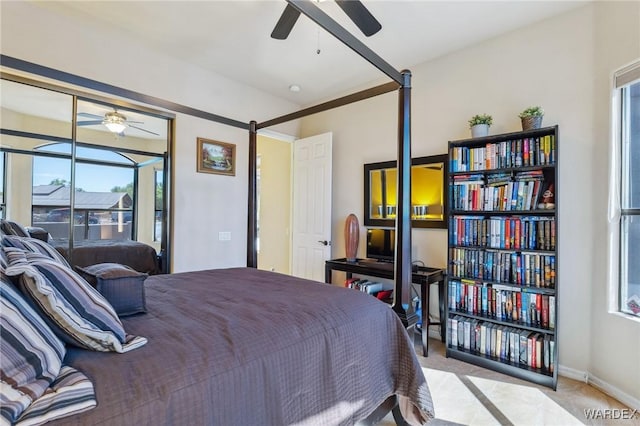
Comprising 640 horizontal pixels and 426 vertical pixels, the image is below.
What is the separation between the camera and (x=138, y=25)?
2705mm

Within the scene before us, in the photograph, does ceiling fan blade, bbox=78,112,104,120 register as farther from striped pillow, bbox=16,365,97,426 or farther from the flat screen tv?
the flat screen tv

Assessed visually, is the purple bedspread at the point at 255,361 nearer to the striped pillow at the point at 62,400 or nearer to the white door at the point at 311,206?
the striped pillow at the point at 62,400

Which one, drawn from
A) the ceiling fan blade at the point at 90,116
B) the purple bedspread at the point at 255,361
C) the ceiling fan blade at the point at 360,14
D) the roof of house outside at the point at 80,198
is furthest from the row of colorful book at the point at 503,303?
the ceiling fan blade at the point at 90,116

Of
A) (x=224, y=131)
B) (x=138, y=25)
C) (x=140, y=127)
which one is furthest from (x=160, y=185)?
(x=138, y=25)

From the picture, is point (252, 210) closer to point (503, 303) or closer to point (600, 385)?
point (503, 303)

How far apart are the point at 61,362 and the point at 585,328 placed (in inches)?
125

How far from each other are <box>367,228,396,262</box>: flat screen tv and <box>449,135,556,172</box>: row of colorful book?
1005 mm

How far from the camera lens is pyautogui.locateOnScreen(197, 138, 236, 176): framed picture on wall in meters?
3.48

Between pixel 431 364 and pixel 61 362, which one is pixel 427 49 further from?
pixel 61 362

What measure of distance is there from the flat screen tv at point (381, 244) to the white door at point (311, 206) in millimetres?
560

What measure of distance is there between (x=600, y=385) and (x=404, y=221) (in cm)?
194

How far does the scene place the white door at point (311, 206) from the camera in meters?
3.98

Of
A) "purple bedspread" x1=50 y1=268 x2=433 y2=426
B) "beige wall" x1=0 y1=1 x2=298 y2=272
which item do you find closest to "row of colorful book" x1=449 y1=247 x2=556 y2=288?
"purple bedspread" x1=50 y1=268 x2=433 y2=426

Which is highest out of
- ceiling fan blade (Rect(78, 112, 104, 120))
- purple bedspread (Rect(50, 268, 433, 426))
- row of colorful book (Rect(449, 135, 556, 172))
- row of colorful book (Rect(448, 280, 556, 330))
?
ceiling fan blade (Rect(78, 112, 104, 120))
